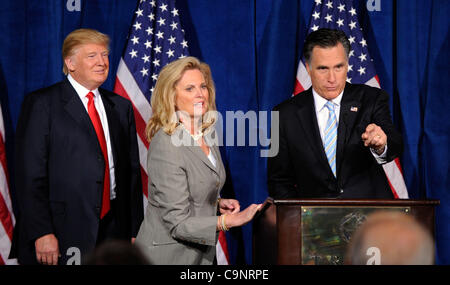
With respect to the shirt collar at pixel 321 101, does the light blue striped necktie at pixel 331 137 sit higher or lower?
lower

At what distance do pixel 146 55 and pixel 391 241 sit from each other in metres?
2.93

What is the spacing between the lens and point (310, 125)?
3787 mm

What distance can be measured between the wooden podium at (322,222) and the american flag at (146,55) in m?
2.40

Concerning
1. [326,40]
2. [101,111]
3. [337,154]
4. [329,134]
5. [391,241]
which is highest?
[326,40]

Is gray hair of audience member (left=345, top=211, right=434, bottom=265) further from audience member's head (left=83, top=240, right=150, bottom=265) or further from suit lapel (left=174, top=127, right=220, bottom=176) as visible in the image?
audience member's head (left=83, top=240, right=150, bottom=265)

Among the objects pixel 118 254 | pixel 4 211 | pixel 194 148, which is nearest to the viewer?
pixel 118 254

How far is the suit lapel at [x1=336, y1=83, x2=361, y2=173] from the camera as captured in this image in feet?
12.0

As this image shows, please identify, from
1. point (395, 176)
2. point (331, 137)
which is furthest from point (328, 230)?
point (395, 176)

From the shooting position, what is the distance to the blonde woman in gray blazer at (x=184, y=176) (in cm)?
297

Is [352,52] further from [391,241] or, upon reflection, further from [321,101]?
[391,241]

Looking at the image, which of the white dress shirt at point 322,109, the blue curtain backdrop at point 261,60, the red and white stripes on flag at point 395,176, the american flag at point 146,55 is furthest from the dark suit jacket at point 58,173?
the red and white stripes on flag at point 395,176

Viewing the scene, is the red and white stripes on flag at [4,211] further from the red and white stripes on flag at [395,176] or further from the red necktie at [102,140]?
the red and white stripes on flag at [395,176]

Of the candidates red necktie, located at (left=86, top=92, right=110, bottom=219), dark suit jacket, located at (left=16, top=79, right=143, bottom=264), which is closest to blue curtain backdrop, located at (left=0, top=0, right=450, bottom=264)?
red necktie, located at (left=86, top=92, right=110, bottom=219)
